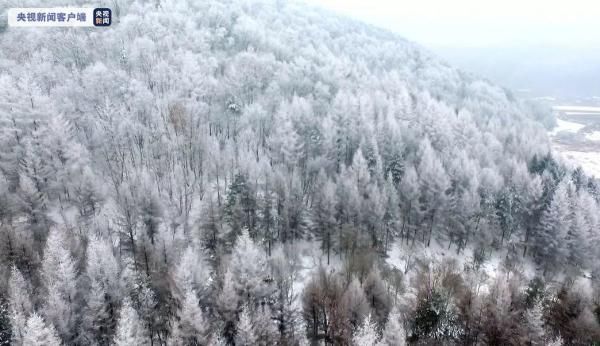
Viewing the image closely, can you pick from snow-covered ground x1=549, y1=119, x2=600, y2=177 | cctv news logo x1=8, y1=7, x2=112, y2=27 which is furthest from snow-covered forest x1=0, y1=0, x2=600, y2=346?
snow-covered ground x1=549, y1=119, x2=600, y2=177

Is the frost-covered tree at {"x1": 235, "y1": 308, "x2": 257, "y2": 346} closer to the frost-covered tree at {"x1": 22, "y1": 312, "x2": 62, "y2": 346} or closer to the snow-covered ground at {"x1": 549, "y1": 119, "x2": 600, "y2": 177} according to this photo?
the frost-covered tree at {"x1": 22, "y1": 312, "x2": 62, "y2": 346}

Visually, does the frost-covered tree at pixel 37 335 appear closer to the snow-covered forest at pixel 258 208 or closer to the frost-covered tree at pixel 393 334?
the snow-covered forest at pixel 258 208

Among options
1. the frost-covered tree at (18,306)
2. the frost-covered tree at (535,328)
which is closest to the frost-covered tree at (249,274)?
the frost-covered tree at (18,306)

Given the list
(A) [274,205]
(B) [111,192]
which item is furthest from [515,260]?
(B) [111,192]

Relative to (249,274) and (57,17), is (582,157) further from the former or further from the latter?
(57,17)

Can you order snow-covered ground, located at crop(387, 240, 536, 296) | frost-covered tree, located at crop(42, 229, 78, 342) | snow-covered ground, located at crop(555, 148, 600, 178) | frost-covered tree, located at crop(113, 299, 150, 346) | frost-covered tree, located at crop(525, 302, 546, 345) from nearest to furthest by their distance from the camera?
frost-covered tree, located at crop(113, 299, 150, 346) < frost-covered tree, located at crop(42, 229, 78, 342) < frost-covered tree, located at crop(525, 302, 546, 345) < snow-covered ground, located at crop(387, 240, 536, 296) < snow-covered ground, located at crop(555, 148, 600, 178)

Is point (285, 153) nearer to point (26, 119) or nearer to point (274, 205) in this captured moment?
point (274, 205)

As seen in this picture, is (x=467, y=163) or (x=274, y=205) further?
(x=467, y=163)

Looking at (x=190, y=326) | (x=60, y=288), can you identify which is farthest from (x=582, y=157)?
(x=60, y=288)
